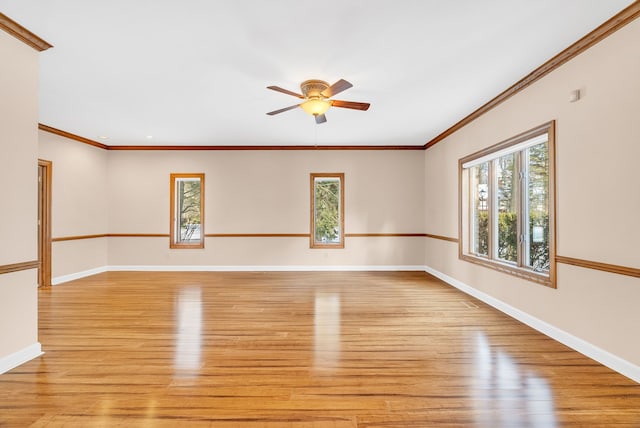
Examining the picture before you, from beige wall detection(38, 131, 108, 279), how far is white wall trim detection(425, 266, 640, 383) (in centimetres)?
703

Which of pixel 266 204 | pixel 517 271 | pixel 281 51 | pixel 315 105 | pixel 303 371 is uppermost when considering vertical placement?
pixel 281 51

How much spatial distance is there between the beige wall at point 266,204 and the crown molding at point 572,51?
2.81 m

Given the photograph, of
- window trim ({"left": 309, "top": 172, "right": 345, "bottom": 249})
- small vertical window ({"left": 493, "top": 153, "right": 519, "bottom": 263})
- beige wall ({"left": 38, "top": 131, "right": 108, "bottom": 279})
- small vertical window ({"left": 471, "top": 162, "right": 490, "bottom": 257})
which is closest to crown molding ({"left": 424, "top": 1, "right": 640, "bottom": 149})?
small vertical window ({"left": 493, "top": 153, "right": 519, "bottom": 263})

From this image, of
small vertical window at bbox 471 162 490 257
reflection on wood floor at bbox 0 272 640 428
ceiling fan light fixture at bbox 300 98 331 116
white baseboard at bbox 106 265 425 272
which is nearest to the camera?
reflection on wood floor at bbox 0 272 640 428

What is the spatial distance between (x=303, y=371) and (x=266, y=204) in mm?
4857

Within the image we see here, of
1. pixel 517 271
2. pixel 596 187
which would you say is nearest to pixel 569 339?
pixel 517 271

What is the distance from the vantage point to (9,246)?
2.54 metres

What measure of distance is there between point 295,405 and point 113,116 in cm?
491

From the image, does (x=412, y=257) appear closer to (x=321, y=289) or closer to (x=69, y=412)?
(x=321, y=289)

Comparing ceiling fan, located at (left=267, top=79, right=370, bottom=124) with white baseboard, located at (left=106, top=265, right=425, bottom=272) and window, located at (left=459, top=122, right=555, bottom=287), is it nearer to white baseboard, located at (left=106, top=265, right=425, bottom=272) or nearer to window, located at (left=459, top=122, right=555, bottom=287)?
window, located at (left=459, top=122, right=555, bottom=287)

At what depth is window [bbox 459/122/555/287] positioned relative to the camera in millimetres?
3455

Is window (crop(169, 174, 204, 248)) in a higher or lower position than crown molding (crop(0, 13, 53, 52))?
lower

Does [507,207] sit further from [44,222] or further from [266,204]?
[44,222]

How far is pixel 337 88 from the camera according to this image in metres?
3.23
